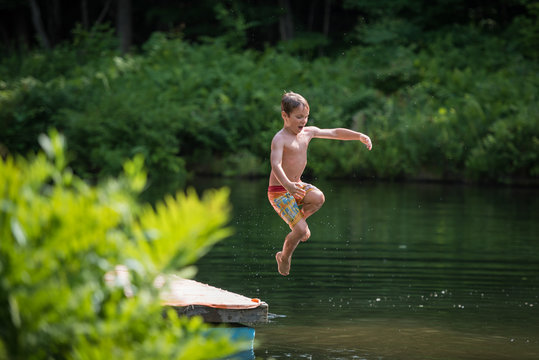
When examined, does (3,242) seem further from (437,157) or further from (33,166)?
(437,157)

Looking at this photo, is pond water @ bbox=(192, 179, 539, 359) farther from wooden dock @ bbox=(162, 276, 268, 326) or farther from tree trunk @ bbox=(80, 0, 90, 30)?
tree trunk @ bbox=(80, 0, 90, 30)

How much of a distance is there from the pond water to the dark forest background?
5.31 metres

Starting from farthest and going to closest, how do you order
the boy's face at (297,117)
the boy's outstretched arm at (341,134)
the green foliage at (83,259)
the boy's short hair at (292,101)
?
the boy's outstretched arm at (341,134) < the boy's face at (297,117) < the boy's short hair at (292,101) < the green foliage at (83,259)

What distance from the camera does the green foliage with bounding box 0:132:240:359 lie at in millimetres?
2975

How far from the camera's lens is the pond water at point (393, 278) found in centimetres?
753

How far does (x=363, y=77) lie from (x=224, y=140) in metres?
5.30

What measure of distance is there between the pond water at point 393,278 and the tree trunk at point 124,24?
56.0ft

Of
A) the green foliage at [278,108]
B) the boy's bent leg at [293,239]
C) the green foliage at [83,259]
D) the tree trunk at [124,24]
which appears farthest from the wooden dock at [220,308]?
the tree trunk at [124,24]

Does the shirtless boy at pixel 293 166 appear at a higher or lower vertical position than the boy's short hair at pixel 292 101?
lower

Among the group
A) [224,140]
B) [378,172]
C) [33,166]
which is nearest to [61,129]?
[224,140]

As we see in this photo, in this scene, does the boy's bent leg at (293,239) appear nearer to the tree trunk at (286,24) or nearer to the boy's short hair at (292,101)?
the boy's short hair at (292,101)

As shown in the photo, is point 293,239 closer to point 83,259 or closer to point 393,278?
point 393,278

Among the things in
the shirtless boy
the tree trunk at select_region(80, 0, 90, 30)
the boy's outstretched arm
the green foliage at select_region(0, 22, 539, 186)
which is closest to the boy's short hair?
the shirtless boy

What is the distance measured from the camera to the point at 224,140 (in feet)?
88.4
